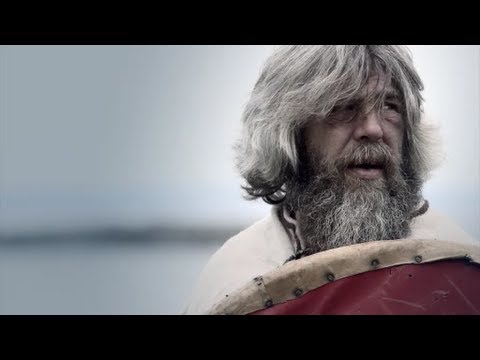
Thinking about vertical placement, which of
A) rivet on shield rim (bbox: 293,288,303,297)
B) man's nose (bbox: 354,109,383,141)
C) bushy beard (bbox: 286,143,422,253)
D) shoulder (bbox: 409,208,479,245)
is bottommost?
rivet on shield rim (bbox: 293,288,303,297)

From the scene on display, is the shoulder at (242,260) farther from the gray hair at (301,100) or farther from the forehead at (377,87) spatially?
the forehead at (377,87)

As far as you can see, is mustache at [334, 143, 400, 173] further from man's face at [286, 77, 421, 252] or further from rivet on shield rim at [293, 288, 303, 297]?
rivet on shield rim at [293, 288, 303, 297]

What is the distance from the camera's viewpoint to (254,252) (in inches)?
74.2

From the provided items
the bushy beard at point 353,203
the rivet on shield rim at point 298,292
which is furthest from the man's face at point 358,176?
the rivet on shield rim at point 298,292

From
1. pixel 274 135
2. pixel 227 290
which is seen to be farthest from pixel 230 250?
pixel 274 135

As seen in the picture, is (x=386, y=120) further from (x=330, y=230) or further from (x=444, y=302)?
(x=444, y=302)

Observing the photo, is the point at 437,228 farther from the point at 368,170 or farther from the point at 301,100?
the point at 301,100

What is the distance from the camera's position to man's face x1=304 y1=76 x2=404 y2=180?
1.85m

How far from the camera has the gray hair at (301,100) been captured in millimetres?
1852

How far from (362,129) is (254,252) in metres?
0.41

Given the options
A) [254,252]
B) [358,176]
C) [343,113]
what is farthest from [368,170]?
[254,252]

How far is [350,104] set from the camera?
1.86 meters

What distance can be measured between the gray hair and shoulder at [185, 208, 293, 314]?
12 cm

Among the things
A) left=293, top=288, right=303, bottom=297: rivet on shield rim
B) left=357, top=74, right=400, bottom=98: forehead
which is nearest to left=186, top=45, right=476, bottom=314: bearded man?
left=357, top=74, right=400, bottom=98: forehead
